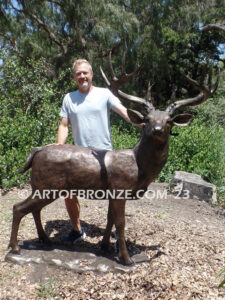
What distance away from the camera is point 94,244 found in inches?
154

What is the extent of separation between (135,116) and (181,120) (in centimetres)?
47

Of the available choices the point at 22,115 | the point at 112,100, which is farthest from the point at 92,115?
the point at 22,115

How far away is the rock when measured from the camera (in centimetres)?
608

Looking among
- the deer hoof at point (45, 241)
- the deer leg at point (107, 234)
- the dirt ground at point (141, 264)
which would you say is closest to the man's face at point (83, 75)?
the deer leg at point (107, 234)

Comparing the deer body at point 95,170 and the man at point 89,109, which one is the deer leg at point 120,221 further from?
the man at point 89,109

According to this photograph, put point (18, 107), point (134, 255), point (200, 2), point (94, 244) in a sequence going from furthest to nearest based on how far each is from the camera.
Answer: point (200, 2) → point (18, 107) → point (94, 244) → point (134, 255)

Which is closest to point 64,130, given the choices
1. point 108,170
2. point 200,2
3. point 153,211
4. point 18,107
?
point 108,170

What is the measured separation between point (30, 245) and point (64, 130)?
59.1 inches

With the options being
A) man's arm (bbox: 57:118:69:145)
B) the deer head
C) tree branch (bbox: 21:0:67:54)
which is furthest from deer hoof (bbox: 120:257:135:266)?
tree branch (bbox: 21:0:67:54)

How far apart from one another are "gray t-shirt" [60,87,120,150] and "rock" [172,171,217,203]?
323 cm

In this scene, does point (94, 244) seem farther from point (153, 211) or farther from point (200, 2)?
point (200, 2)

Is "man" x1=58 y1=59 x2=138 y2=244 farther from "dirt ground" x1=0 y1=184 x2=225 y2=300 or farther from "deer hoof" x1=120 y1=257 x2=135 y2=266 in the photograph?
"dirt ground" x1=0 y1=184 x2=225 y2=300

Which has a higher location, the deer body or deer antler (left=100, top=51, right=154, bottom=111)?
deer antler (left=100, top=51, right=154, bottom=111)

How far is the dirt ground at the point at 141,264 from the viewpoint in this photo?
2.93 meters
